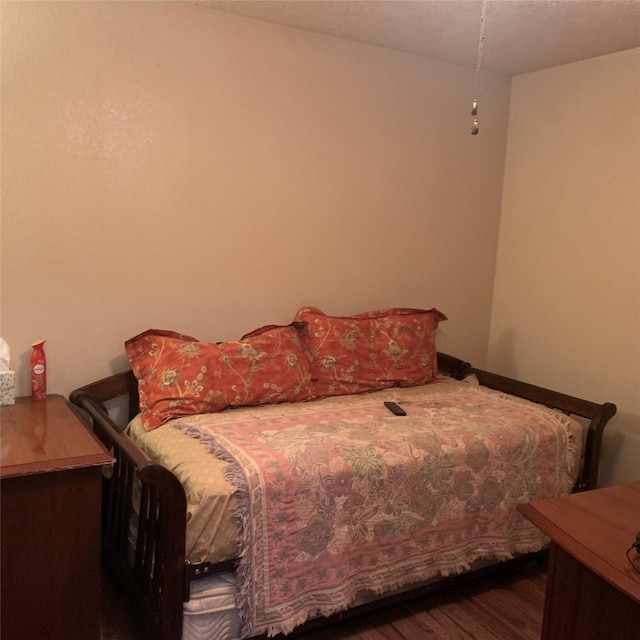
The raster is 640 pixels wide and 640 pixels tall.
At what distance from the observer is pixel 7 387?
216 centimetres

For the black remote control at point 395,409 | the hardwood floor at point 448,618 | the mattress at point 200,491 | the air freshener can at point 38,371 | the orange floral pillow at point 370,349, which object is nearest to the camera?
the mattress at point 200,491

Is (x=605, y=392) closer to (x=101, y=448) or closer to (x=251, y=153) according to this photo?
(x=251, y=153)

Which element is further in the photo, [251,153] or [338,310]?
[338,310]

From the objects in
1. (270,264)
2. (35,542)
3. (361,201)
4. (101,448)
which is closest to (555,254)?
(361,201)

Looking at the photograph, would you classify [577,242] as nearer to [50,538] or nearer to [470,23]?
[470,23]

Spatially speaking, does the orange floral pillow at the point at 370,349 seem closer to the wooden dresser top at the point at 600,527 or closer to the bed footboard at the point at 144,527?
the bed footboard at the point at 144,527

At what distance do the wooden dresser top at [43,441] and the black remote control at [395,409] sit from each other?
3.96 feet

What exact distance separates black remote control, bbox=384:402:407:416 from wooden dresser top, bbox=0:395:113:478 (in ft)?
3.96

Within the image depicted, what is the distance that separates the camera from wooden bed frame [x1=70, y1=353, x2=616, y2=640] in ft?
5.62

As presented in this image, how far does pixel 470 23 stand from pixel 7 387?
2.35 metres

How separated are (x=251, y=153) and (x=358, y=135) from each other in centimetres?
59

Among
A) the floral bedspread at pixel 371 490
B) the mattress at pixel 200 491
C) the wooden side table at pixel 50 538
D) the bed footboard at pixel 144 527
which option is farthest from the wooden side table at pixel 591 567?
the wooden side table at pixel 50 538

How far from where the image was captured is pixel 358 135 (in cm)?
298

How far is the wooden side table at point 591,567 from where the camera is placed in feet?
4.34
